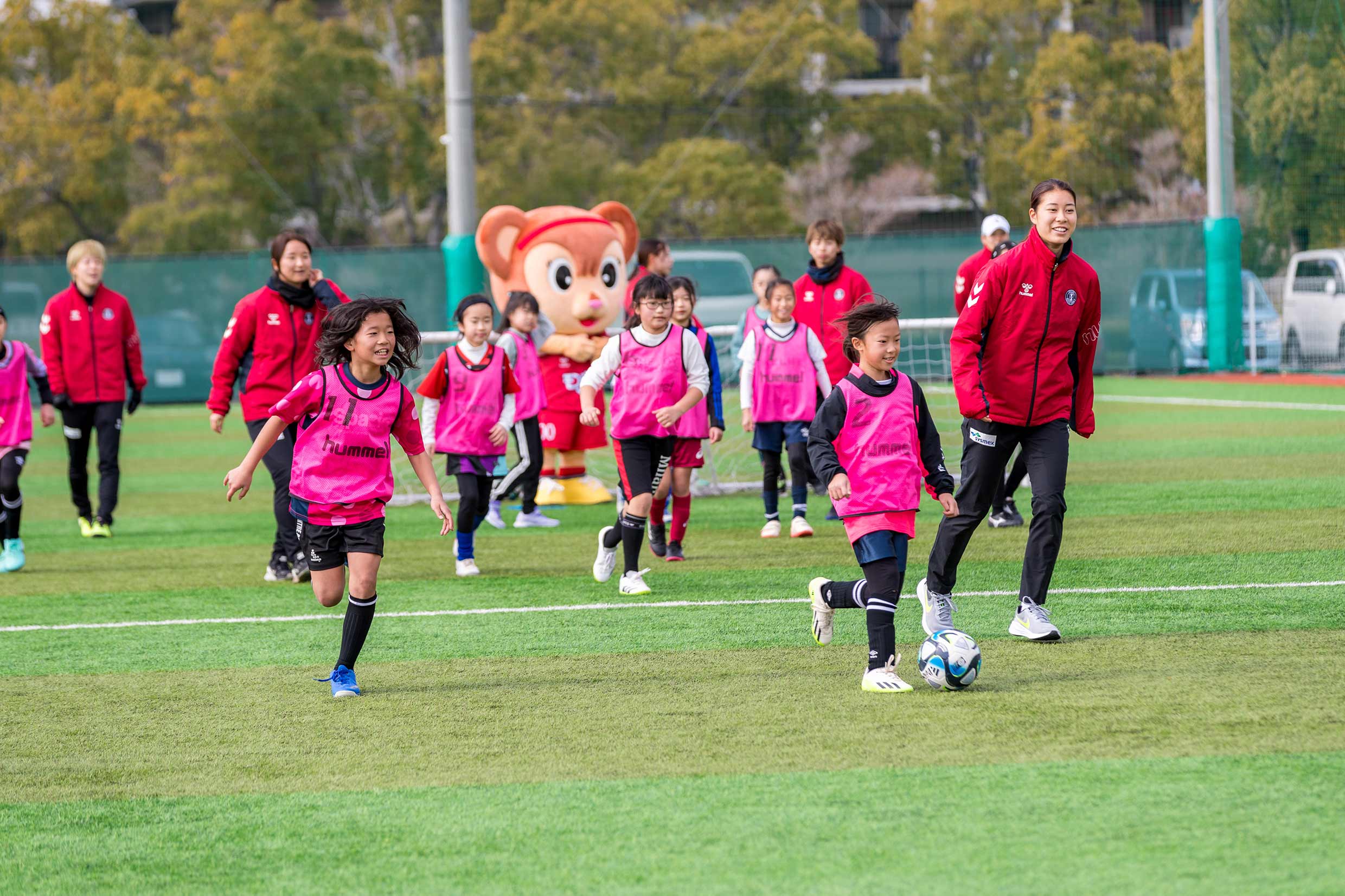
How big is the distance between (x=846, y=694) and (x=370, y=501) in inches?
77.4

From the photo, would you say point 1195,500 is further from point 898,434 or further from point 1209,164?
point 1209,164

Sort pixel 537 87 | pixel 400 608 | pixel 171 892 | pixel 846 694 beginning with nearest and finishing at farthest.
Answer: pixel 171 892, pixel 846 694, pixel 400 608, pixel 537 87

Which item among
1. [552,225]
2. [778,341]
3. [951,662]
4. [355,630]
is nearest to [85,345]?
[552,225]

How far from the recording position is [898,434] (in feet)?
19.6

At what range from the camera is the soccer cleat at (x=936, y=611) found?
21.4ft

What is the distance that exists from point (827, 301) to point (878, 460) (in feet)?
17.7

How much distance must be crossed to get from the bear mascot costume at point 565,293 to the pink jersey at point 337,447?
6227 mm

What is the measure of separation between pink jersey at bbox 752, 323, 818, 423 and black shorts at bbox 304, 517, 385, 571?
467 cm

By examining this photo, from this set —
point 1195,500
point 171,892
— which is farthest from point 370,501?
point 1195,500

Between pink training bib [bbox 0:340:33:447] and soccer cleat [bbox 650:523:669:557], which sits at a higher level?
pink training bib [bbox 0:340:33:447]

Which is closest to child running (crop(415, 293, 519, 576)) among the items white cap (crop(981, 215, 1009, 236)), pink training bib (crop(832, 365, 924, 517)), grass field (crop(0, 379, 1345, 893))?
grass field (crop(0, 379, 1345, 893))

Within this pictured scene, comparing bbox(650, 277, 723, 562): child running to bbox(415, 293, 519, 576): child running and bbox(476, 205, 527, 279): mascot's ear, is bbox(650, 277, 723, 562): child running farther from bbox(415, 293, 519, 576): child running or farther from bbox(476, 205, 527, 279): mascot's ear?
bbox(476, 205, 527, 279): mascot's ear

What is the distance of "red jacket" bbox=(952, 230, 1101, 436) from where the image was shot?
6.52 m

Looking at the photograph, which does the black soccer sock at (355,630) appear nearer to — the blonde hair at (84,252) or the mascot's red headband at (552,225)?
the blonde hair at (84,252)
